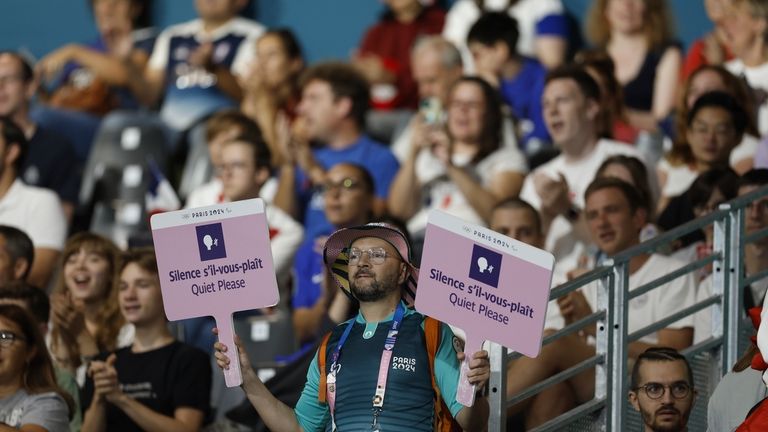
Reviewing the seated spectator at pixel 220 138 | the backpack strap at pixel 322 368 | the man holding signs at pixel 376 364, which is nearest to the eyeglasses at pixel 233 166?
the seated spectator at pixel 220 138

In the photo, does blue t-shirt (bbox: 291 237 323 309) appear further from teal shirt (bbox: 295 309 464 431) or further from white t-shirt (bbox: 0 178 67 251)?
teal shirt (bbox: 295 309 464 431)

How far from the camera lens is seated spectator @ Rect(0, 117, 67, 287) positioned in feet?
28.5

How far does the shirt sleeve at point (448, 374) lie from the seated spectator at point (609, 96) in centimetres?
349

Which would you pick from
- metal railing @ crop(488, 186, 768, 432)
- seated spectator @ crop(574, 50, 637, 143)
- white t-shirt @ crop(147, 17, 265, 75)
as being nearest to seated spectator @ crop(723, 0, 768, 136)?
seated spectator @ crop(574, 50, 637, 143)

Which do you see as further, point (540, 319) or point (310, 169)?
point (310, 169)

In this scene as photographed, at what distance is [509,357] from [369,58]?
5.07m

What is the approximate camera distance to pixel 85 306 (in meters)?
7.65

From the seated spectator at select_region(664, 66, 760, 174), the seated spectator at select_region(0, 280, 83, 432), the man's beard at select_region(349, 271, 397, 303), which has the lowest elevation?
the man's beard at select_region(349, 271, 397, 303)

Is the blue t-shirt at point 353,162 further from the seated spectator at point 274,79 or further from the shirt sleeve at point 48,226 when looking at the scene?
the shirt sleeve at point 48,226

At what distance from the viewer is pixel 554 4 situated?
1066cm

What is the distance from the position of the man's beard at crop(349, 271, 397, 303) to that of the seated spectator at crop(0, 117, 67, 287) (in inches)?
141

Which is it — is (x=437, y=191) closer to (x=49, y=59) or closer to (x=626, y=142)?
(x=626, y=142)

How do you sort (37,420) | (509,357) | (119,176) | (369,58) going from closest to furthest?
(509,357) → (37,420) → (119,176) → (369,58)

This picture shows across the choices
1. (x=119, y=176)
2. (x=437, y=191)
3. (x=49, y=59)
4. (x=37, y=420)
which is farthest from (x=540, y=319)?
(x=49, y=59)
